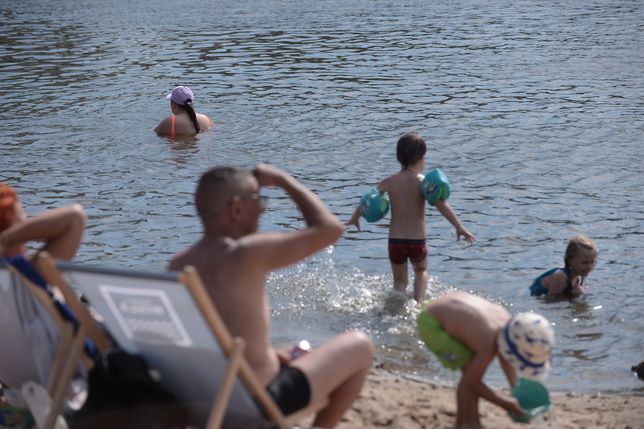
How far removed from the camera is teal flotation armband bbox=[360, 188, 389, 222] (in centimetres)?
820

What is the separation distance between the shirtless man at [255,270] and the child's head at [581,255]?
12.8 ft

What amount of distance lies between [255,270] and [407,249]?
4060mm

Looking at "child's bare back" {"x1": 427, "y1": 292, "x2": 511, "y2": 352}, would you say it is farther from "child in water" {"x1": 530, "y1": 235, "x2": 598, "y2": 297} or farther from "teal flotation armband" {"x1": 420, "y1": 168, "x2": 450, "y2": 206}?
"child in water" {"x1": 530, "y1": 235, "x2": 598, "y2": 297}

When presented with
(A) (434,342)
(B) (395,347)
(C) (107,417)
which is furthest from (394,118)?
(C) (107,417)

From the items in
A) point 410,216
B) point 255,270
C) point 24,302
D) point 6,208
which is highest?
point 6,208

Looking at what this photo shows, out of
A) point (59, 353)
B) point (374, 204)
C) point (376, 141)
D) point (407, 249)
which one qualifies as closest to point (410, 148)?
point (374, 204)

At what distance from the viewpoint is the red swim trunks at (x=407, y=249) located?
830 cm

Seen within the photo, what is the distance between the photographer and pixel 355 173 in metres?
12.2

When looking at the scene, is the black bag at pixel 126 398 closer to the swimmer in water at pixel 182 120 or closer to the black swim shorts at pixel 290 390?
the black swim shorts at pixel 290 390

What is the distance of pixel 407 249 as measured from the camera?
833cm

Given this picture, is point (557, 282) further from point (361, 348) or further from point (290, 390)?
point (290, 390)

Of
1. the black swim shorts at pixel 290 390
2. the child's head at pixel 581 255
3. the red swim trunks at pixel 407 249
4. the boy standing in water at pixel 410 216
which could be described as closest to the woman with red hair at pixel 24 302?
the black swim shorts at pixel 290 390

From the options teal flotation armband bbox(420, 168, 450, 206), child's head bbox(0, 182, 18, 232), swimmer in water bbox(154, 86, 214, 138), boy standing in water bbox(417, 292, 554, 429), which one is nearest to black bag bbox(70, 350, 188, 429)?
child's head bbox(0, 182, 18, 232)

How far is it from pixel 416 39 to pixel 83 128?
30.9 feet
